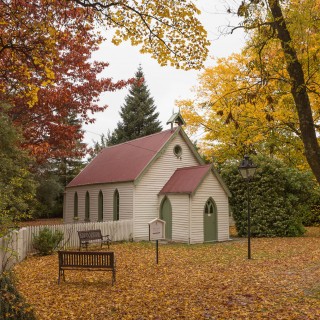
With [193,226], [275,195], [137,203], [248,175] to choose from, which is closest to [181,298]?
[248,175]

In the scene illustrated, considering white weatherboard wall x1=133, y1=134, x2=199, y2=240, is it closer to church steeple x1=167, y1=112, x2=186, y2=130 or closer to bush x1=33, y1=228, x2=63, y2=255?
church steeple x1=167, y1=112, x2=186, y2=130

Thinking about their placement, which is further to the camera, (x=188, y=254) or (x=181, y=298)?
(x=188, y=254)

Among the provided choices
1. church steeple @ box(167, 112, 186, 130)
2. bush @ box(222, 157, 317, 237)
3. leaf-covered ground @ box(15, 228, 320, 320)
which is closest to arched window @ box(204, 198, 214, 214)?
bush @ box(222, 157, 317, 237)

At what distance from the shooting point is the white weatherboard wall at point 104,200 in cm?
2303

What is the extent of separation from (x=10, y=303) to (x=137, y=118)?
137ft

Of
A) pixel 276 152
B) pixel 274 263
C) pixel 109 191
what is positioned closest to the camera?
pixel 274 263

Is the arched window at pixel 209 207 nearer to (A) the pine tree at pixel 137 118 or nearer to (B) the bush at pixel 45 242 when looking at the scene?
(B) the bush at pixel 45 242

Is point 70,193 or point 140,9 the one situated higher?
point 140,9

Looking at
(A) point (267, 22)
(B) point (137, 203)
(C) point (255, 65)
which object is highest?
(A) point (267, 22)

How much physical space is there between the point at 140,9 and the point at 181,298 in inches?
280

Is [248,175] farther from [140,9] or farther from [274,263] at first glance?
[140,9]

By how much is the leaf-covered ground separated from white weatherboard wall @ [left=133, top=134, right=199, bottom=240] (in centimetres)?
584

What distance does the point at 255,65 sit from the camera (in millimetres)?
7867

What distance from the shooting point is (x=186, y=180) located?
22359 millimetres
